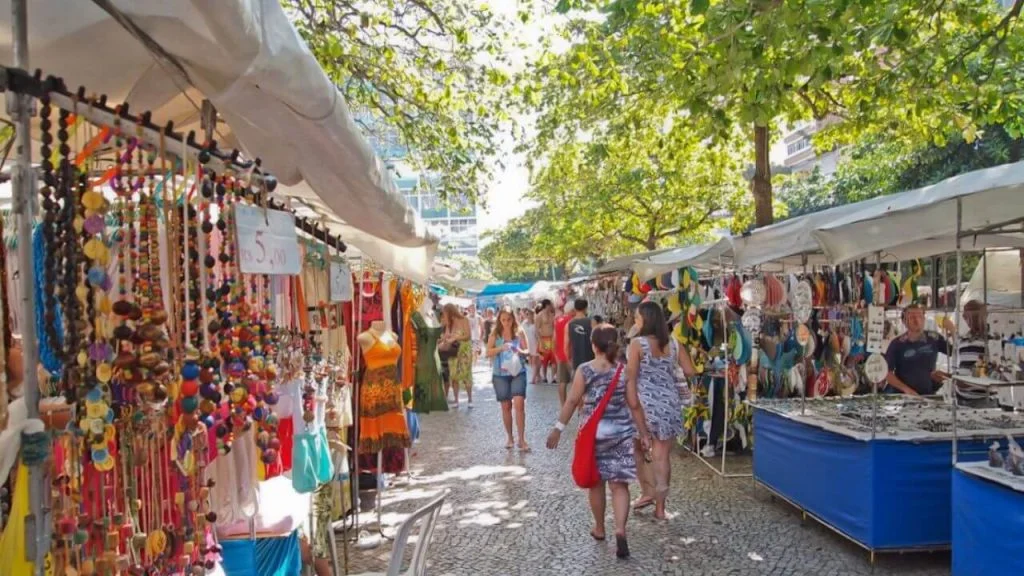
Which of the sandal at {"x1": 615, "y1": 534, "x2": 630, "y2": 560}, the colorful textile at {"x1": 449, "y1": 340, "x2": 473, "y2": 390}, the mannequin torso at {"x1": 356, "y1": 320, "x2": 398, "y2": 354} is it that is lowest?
the sandal at {"x1": 615, "y1": 534, "x2": 630, "y2": 560}

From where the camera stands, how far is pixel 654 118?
1043 cm

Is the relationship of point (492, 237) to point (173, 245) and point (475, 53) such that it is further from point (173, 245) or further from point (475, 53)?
point (173, 245)

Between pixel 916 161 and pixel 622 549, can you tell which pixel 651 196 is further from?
pixel 622 549

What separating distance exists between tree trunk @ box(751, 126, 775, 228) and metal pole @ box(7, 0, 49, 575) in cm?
911

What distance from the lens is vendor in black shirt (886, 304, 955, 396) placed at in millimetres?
7203

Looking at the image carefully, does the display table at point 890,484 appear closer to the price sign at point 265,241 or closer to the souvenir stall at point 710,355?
the souvenir stall at point 710,355

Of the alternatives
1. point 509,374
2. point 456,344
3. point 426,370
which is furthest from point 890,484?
point 456,344

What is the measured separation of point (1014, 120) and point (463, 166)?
20.5 feet

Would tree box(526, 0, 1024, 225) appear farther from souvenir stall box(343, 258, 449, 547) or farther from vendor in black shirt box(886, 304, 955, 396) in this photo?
souvenir stall box(343, 258, 449, 547)

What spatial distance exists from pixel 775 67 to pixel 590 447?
3450mm

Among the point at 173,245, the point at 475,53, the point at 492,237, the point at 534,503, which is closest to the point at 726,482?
the point at 534,503

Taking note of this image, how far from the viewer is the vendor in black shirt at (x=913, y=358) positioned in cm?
720

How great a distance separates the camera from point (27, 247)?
1.64 meters

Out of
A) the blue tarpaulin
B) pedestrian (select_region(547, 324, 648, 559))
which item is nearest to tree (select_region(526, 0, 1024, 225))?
pedestrian (select_region(547, 324, 648, 559))
